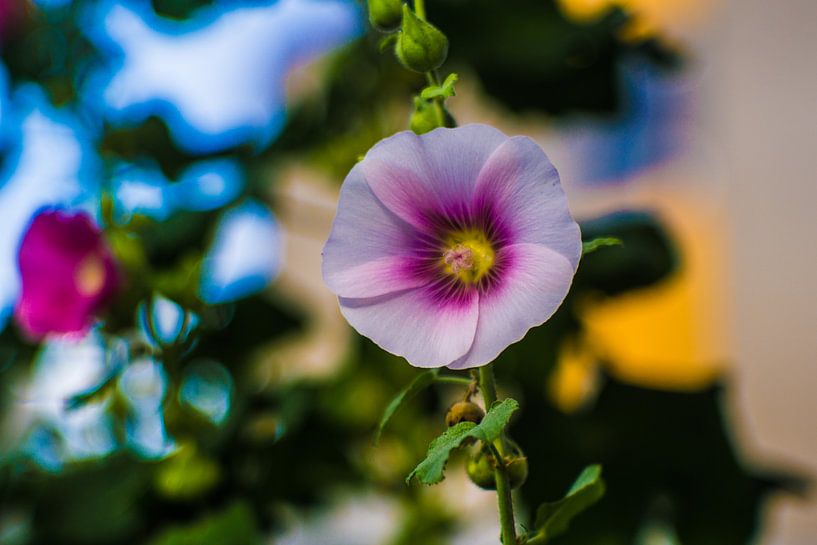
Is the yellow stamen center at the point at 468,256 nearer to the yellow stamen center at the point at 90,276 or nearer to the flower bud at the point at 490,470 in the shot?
the flower bud at the point at 490,470

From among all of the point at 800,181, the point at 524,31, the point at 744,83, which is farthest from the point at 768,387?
the point at 524,31

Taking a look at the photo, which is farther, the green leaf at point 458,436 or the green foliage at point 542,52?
the green foliage at point 542,52

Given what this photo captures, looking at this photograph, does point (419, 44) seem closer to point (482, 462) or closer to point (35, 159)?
point (482, 462)

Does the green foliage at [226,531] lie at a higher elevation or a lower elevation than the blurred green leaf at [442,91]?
lower

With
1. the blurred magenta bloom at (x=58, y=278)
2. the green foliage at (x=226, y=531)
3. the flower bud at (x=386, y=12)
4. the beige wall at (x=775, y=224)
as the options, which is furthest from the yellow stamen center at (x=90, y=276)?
the beige wall at (x=775, y=224)

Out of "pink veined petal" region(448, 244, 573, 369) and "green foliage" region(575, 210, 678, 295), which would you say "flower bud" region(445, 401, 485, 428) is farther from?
"green foliage" region(575, 210, 678, 295)
